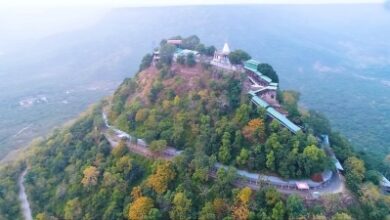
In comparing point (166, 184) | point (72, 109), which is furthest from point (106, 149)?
point (72, 109)

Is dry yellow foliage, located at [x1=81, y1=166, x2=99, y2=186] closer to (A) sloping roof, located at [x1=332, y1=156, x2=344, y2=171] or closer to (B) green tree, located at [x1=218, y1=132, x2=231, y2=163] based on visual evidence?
(B) green tree, located at [x1=218, y1=132, x2=231, y2=163]

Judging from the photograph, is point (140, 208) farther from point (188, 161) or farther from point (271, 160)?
point (271, 160)

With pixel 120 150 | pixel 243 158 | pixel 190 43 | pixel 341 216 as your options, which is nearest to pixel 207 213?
pixel 243 158

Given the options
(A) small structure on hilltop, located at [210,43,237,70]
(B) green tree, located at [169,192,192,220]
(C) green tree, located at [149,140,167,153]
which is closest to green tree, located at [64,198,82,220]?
(C) green tree, located at [149,140,167,153]

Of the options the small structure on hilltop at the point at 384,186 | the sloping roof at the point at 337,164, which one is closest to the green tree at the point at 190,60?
the sloping roof at the point at 337,164

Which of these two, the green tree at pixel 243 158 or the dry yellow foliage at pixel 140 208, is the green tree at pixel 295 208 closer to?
the green tree at pixel 243 158
